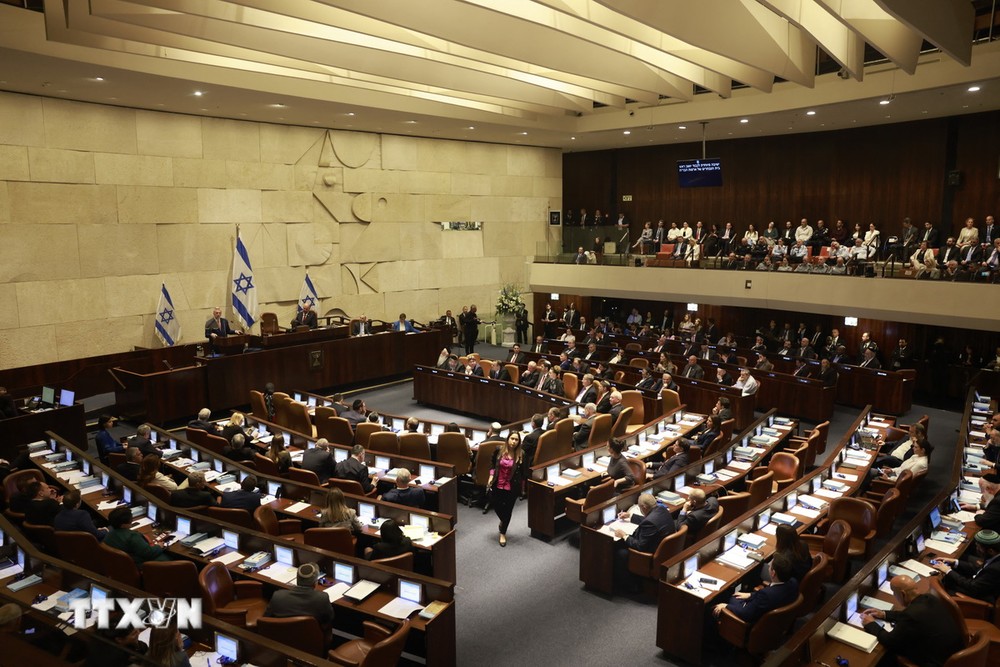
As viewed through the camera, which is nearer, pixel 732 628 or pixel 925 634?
pixel 925 634

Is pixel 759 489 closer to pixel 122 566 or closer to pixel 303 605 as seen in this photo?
pixel 303 605

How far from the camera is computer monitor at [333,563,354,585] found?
18.6ft

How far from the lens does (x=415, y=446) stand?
925cm

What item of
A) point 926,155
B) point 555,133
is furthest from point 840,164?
point 555,133

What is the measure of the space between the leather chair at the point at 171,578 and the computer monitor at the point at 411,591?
1.59 m

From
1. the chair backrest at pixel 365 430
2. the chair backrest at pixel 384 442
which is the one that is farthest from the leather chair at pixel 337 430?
the chair backrest at pixel 384 442

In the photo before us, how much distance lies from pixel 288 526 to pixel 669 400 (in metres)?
7.00

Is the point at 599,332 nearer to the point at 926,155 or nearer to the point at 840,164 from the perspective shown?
the point at 840,164

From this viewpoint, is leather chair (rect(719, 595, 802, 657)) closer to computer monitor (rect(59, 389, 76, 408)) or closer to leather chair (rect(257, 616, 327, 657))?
leather chair (rect(257, 616, 327, 657))

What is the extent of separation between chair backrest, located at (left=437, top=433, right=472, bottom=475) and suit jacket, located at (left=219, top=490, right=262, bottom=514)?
2.79 m

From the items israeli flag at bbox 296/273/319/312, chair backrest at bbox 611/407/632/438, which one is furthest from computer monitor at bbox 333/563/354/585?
israeli flag at bbox 296/273/319/312

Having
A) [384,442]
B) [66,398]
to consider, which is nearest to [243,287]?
[66,398]

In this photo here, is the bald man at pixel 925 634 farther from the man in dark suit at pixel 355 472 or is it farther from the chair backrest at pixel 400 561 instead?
the man in dark suit at pixel 355 472

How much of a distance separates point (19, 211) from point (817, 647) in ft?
46.7
